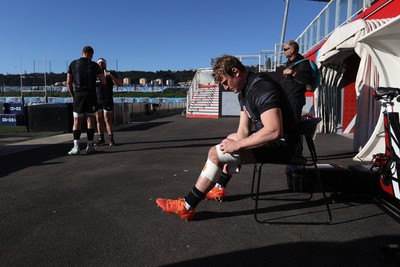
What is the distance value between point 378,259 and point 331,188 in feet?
4.61

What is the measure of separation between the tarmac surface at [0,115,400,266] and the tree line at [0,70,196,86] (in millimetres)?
93315

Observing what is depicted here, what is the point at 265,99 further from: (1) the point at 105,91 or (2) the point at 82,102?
(1) the point at 105,91

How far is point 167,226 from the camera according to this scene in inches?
111

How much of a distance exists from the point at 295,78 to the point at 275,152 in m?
2.29

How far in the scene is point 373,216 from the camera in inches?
119

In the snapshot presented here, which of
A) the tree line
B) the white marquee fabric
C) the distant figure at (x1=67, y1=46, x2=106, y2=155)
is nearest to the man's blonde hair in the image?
the white marquee fabric

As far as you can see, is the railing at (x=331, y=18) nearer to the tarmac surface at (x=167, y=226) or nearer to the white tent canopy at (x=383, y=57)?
the white tent canopy at (x=383, y=57)

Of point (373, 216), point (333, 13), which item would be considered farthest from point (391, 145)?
point (333, 13)

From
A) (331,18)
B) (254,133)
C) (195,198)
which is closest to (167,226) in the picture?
(195,198)

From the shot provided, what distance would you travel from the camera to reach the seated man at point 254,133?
2549mm

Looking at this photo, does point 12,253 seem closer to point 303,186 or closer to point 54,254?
point 54,254

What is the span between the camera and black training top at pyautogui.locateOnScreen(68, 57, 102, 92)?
635 cm

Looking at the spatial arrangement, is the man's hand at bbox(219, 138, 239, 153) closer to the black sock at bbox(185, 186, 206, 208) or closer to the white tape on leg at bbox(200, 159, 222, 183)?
the white tape on leg at bbox(200, 159, 222, 183)

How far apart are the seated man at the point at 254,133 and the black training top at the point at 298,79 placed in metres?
2.01
